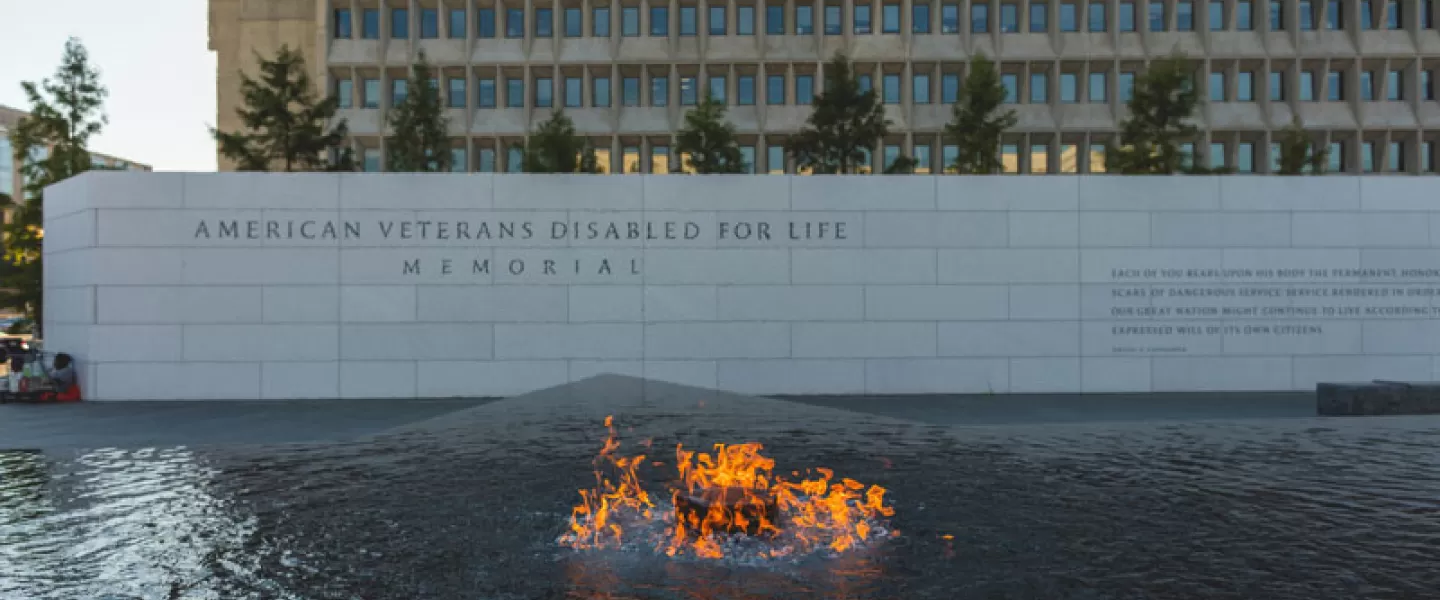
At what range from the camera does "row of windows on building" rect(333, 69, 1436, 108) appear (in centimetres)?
5378

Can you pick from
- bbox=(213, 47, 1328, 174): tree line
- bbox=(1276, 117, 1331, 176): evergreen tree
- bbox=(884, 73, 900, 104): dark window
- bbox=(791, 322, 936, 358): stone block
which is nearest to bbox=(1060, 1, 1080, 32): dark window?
bbox=(884, 73, 900, 104): dark window

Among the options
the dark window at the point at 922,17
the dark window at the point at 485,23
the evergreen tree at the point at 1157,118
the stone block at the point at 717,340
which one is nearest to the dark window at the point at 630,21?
the dark window at the point at 485,23

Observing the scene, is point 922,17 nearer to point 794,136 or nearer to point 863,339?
point 794,136

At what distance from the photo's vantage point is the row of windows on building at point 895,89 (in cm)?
5378

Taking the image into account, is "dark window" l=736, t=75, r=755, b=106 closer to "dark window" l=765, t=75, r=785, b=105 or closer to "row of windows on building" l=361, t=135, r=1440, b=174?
"dark window" l=765, t=75, r=785, b=105

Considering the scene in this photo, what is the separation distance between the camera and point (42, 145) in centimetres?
3959

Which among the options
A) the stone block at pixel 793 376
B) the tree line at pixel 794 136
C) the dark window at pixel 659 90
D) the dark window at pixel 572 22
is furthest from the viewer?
the dark window at pixel 659 90

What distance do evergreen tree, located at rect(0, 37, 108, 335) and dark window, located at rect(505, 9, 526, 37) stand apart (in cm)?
2169

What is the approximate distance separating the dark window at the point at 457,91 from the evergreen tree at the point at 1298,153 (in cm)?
4408

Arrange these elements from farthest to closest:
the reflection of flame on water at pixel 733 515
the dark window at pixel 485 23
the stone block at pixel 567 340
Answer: the dark window at pixel 485 23 < the stone block at pixel 567 340 < the reflection of flame on water at pixel 733 515

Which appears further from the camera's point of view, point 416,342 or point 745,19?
point 745,19

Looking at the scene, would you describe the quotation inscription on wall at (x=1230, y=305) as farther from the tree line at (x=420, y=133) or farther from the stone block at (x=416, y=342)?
the tree line at (x=420, y=133)

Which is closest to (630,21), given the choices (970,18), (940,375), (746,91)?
(746,91)

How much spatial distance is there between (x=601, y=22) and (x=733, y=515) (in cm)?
5073
